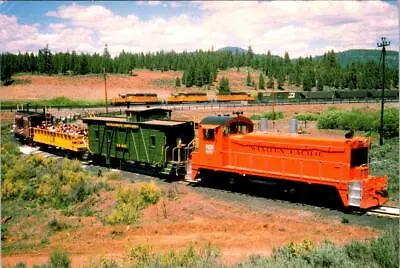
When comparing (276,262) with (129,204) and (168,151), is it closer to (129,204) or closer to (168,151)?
(129,204)

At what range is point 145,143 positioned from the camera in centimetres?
2288

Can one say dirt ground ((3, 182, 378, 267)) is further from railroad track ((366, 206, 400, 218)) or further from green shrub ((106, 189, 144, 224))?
railroad track ((366, 206, 400, 218))

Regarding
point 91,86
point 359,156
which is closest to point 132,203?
point 359,156

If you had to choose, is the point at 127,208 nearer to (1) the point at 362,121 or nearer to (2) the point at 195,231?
(2) the point at 195,231

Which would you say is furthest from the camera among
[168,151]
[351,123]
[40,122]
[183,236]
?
[351,123]

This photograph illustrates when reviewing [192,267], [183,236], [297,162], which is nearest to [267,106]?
[297,162]

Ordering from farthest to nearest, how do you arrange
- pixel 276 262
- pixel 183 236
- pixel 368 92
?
1. pixel 368 92
2. pixel 183 236
3. pixel 276 262

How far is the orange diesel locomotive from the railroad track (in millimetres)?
230

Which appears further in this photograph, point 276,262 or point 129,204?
point 129,204

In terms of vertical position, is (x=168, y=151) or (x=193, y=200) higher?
(x=168, y=151)

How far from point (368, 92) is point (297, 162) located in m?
65.5

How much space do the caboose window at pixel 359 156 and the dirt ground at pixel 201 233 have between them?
8.29ft

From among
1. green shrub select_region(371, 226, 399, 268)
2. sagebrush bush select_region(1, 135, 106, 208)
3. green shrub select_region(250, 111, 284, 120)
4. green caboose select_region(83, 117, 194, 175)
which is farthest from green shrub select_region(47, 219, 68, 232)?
green shrub select_region(250, 111, 284, 120)

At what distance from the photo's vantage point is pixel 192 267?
9.05 meters
